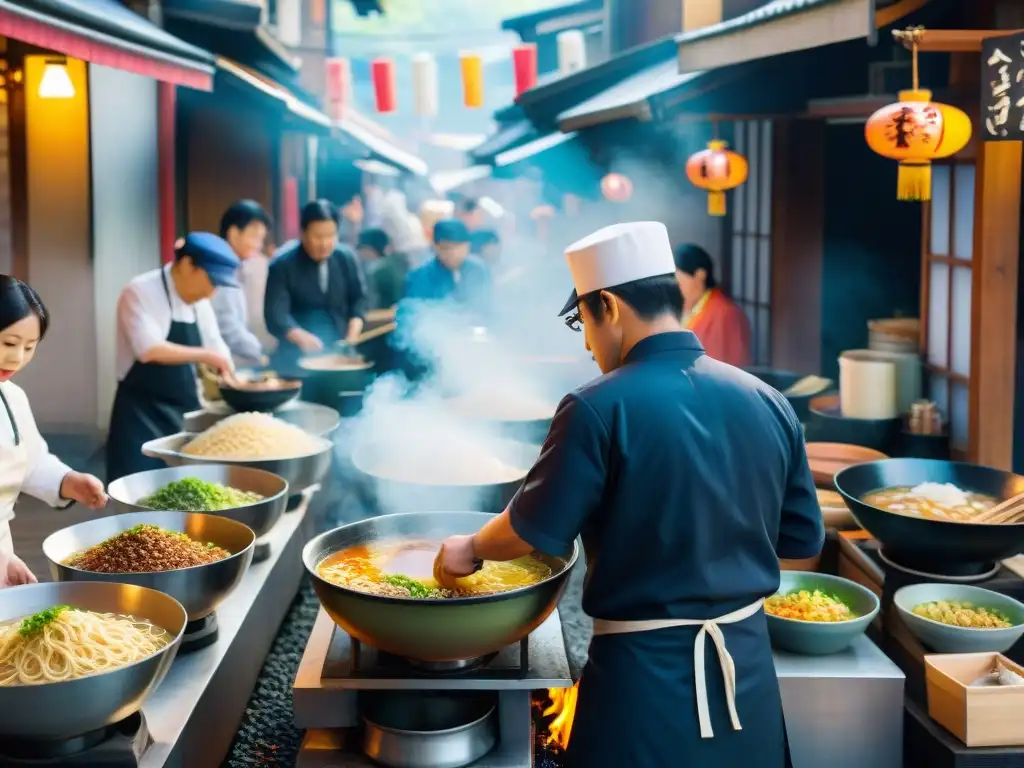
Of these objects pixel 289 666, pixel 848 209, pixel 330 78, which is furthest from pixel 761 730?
pixel 330 78

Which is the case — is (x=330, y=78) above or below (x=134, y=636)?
above

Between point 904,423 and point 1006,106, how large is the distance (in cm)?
281

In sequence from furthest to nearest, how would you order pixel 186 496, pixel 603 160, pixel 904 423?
pixel 603 160 < pixel 904 423 < pixel 186 496

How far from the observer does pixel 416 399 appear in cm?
768

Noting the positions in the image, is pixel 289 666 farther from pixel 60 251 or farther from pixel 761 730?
pixel 60 251

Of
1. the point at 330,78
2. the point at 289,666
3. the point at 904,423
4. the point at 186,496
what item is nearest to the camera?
the point at 186,496

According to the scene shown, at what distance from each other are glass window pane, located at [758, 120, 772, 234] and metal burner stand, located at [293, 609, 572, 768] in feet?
26.7

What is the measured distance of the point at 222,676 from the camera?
441cm

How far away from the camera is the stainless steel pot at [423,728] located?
12.1ft

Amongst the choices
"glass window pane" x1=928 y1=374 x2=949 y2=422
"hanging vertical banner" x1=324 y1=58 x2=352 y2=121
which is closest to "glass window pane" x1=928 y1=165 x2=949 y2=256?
"glass window pane" x1=928 y1=374 x2=949 y2=422

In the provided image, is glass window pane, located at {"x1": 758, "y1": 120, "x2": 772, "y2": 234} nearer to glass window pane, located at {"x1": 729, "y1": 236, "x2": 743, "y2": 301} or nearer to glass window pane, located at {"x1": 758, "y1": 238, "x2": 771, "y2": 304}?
glass window pane, located at {"x1": 758, "y1": 238, "x2": 771, "y2": 304}

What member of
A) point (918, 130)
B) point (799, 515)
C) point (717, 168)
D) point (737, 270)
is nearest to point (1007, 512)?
point (799, 515)

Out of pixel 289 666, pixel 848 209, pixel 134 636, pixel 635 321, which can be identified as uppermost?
pixel 848 209

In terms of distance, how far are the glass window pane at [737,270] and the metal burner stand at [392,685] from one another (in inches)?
357
